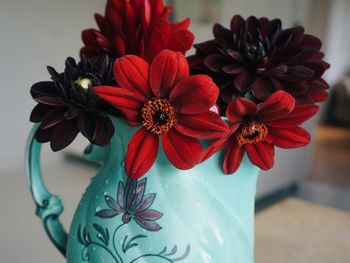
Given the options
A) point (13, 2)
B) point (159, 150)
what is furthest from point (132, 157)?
point (13, 2)

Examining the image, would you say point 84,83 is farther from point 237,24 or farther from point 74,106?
point 237,24

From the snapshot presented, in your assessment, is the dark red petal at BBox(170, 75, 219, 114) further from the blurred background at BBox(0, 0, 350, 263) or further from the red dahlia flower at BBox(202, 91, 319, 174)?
the blurred background at BBox(0, 0, 350, 263)

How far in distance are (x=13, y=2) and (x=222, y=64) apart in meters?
1.28

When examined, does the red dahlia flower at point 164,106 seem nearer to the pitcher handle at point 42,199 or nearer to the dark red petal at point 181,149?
the dark red petal at point 181,149

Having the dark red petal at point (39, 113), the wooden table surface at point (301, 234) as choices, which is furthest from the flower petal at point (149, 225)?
the wooden table surface at point (301, 234)

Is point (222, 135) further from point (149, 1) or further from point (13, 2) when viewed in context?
point (13, 2)

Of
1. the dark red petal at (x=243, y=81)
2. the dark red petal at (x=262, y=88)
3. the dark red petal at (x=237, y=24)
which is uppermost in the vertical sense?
the dark red petal at (x=237, y=24)

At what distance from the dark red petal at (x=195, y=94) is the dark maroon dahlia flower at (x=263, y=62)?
0.04 m

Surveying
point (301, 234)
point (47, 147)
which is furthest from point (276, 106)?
point (47, 147)

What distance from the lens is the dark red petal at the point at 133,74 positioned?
0.26 m

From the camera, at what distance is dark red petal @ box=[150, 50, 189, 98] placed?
0.86ft

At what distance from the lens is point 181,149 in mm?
274

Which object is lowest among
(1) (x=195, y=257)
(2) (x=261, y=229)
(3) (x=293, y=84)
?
(2) (x=261, y=229)

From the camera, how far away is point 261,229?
25.7 inches
